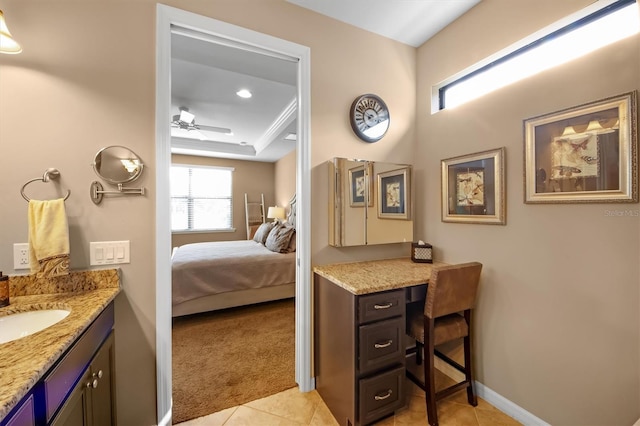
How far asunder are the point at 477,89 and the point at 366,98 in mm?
812

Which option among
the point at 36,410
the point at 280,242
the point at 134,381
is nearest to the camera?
the point at 36,410

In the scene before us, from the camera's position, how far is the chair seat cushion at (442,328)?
5.12ft

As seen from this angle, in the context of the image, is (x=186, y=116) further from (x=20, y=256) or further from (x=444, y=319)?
(x=444, y=319)

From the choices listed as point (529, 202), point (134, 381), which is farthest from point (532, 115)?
point (134, 381)

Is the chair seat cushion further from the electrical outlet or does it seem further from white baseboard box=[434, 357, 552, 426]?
the electrical outlet

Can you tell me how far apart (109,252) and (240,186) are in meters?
4.93

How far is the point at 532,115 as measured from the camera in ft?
4.87

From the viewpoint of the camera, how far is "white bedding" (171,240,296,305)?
9.45ft

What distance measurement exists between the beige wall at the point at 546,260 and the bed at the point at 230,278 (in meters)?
2.10

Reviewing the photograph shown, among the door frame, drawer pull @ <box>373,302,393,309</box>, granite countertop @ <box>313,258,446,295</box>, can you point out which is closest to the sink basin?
the door frame

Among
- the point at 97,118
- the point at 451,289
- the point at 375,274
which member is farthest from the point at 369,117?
the point at 97,118

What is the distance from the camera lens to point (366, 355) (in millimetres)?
1412

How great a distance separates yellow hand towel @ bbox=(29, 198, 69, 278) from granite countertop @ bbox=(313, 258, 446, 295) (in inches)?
53.5

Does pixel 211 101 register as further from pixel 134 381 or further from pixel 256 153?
pixel 134 381
